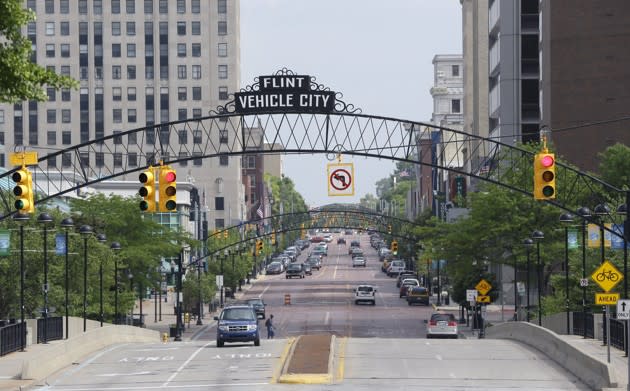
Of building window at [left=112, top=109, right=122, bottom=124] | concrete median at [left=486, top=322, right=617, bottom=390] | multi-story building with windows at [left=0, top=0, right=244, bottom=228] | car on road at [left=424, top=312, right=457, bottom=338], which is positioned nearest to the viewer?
concrete median at [left=486, top=322, right=617, bottom=390]

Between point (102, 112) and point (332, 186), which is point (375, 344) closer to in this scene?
point (332, 186)

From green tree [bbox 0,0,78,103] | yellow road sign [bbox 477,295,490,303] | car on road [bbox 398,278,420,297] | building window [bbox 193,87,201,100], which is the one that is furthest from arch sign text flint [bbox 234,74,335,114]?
building window [bbox 193,87,201,100]

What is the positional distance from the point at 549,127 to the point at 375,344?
165 ft

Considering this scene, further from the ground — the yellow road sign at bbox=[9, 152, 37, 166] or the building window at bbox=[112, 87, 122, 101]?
the building window at bbox=[112, 87, 122, 101]

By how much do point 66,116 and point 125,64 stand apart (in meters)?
10.8

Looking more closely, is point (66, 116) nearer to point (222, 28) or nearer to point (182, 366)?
point (222, 28)

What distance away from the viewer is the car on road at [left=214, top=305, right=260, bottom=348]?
5362 cm

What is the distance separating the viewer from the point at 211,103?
609 ft

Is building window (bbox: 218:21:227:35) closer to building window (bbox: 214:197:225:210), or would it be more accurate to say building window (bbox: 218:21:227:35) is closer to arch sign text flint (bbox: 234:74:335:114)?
building window (bbox: 214:197:225:210)

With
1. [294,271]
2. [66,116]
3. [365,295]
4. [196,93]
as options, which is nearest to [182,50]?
[196,93]

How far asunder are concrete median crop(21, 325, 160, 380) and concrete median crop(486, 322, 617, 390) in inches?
611

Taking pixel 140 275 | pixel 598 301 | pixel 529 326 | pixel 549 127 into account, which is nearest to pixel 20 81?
pixel 598 301

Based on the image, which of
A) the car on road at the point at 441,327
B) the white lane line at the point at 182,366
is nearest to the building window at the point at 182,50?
the car on road at the point at 441,327

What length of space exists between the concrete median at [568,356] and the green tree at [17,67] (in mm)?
16551
